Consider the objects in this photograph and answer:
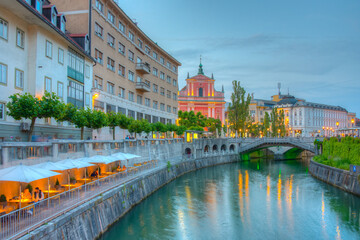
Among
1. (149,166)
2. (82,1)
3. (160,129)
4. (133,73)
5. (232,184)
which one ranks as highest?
(82,1)

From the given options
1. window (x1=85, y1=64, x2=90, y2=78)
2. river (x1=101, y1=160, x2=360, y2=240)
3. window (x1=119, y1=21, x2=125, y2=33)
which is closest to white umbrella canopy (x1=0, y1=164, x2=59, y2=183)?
river (x1=101, y1=160, x2=360, y2=240)

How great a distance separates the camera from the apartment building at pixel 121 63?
4281 centimetres

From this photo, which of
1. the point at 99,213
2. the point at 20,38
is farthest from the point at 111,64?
the point at 99,213

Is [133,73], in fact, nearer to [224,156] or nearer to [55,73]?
[55,73]

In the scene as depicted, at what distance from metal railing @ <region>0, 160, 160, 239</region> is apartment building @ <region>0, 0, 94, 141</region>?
912 cm

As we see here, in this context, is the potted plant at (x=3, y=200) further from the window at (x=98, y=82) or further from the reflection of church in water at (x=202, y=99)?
the reflection of church in water at (x=202, y=99)

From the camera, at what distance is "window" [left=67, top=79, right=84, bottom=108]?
35.1 m

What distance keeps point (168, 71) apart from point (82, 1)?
Result: 1373 inches

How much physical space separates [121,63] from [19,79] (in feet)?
84.8

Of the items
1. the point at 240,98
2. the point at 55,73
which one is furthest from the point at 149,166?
the point at 240,98

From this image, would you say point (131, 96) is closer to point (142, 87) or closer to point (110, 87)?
point (142, 87)

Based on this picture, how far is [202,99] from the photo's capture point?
395ft

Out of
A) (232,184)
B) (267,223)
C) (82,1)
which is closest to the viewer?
(267,223)

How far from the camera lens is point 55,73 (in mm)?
31609
